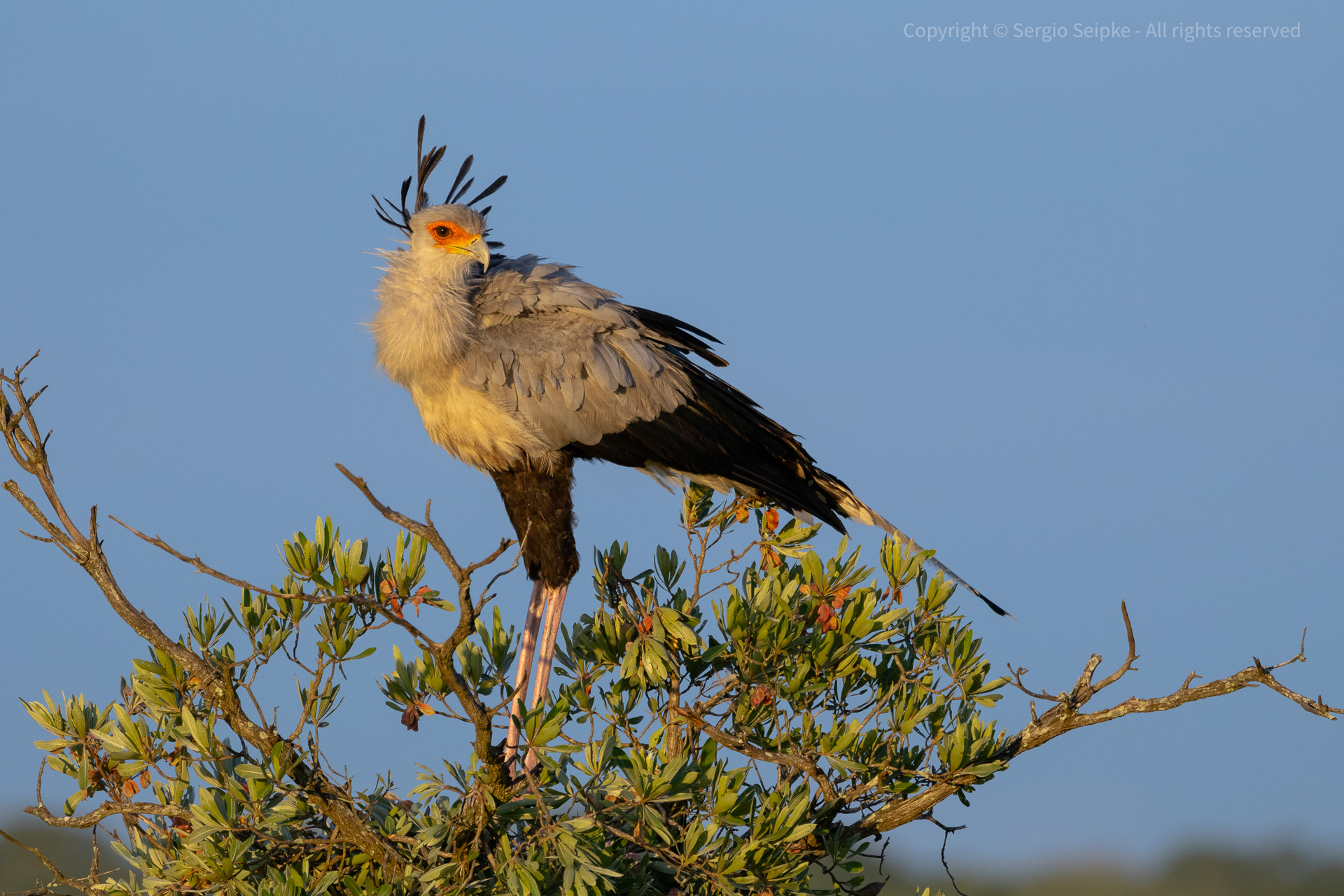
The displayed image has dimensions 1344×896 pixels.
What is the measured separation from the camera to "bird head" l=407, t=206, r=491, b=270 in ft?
16.9

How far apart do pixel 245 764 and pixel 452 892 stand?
2.32 feet

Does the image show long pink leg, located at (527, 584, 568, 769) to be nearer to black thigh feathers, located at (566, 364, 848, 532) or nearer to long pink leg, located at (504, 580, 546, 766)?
long pink leg, located at (504, 580, 546, 766)

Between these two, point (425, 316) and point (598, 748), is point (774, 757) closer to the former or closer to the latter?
point (598, 748)

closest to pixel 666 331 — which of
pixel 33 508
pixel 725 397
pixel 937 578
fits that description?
pixel 725 397

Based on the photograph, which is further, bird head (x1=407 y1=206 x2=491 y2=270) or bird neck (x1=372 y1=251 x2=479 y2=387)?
bird head (x1=407 y1=206 x2=491 y2=270)

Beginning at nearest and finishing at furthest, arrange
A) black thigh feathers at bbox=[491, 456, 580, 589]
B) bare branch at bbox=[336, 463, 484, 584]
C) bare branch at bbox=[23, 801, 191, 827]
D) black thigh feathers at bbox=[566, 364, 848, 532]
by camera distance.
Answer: bare branch at bbox=[336, 463, 484, 584] → bare branch at bbox=[23, 801, 191, 827] → black thigh feathers at bbox=[566, 364, 848, 532] → black thigh feathers at bbox=[491, 456, 580, 589]

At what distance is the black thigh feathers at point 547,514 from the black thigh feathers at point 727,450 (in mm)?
176

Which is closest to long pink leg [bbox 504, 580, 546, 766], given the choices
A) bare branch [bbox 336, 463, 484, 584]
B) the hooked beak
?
the hooked beak

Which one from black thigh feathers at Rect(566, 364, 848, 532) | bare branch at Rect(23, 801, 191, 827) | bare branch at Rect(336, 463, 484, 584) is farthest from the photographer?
black thigh feathers at Rect(566, 364, 848, 532)

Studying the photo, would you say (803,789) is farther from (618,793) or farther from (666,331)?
(666,331)

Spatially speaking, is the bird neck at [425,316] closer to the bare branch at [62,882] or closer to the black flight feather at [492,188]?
the black flight feather at [492,188]

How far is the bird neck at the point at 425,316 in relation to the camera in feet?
16.2

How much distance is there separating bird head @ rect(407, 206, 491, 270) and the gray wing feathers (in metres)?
→ 0.16

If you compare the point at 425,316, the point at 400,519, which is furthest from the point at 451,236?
the point at 400,519
